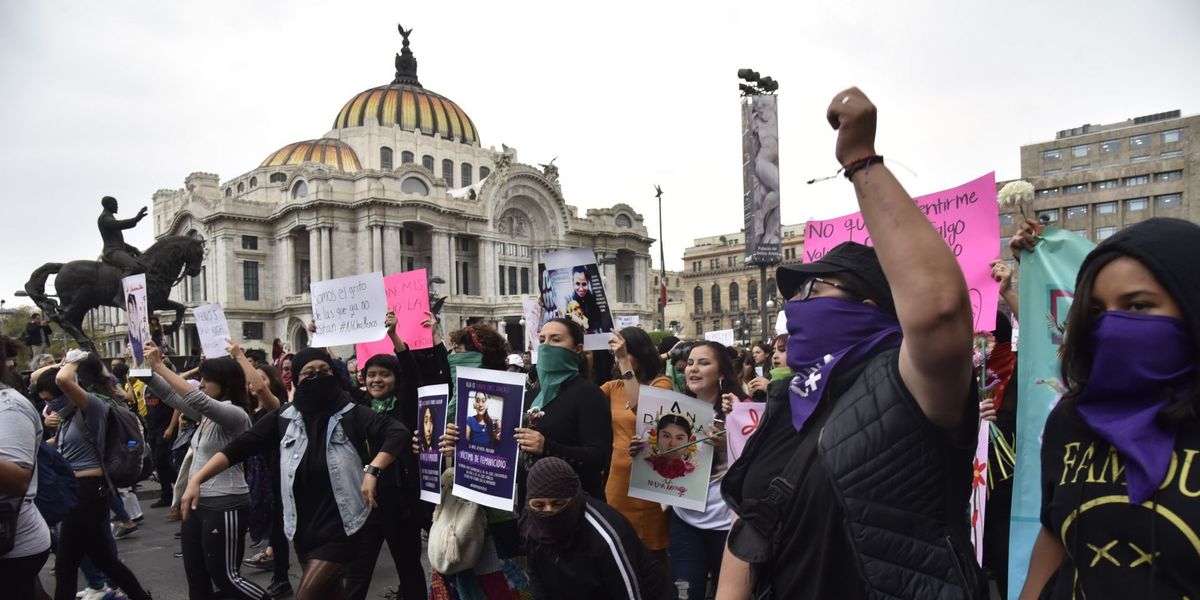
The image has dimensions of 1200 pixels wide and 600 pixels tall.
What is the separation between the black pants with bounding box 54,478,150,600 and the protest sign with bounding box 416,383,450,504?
7.44ft

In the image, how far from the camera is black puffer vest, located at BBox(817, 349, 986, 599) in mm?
1593

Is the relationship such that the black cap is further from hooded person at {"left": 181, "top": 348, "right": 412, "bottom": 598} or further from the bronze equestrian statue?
the bronze equestrian statue

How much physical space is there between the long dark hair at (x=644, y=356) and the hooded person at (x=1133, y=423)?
3491mm

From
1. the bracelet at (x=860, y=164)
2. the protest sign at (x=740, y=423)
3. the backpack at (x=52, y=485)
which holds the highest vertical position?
the bracelet at (x=860, y=164)

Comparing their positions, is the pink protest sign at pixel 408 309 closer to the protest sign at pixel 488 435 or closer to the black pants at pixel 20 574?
the protest sign at pixel 488 435

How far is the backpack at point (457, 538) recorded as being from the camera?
4.25 m

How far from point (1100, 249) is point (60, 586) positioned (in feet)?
20.0

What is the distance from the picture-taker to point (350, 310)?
629 centimetres

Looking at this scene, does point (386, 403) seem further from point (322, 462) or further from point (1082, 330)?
point (1082, 330)

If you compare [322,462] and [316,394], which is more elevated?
[316,394]

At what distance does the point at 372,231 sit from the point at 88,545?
47.7m

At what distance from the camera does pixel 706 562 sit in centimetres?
452

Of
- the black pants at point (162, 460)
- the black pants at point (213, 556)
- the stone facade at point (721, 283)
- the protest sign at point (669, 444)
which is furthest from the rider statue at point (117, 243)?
the stone facade at point (721, 283)

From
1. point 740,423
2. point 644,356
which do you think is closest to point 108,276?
point 644,356
